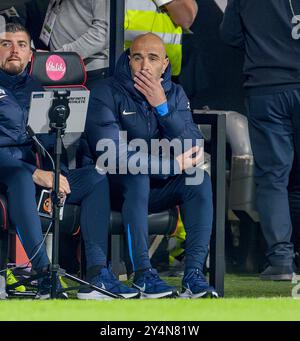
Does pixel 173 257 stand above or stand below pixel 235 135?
below

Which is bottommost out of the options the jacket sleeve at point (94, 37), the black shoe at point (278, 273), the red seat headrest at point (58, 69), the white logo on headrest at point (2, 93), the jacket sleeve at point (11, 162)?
the black shoe at point (278, 273)

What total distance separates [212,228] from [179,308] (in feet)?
3.93

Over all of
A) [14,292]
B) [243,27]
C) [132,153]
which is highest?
[243,27]

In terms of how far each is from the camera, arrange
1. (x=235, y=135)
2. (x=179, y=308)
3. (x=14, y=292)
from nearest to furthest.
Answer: (x=179, y=308) < (x=14, y=292) < (x=235, y=135)

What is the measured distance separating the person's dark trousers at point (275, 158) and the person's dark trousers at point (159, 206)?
934mm

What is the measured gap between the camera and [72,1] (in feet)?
31.8

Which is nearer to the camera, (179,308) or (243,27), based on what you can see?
(179,308)

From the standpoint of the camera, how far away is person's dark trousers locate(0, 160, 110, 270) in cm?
817

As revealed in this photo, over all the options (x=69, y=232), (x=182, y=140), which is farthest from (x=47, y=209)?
(x=182, y=140)

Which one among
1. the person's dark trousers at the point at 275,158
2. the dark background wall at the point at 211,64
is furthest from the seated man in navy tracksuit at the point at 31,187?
the dark background wall at the point at 211,64

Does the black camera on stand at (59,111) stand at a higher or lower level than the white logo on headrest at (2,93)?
lower

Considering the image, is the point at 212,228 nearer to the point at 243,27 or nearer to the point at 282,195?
the point at 282,195

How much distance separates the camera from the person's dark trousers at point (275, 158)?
9250 millimetres

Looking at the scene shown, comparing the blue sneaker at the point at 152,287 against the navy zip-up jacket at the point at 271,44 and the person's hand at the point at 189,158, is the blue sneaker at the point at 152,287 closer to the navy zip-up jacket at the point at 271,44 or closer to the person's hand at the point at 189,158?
the person's hand at the point at 189,158
